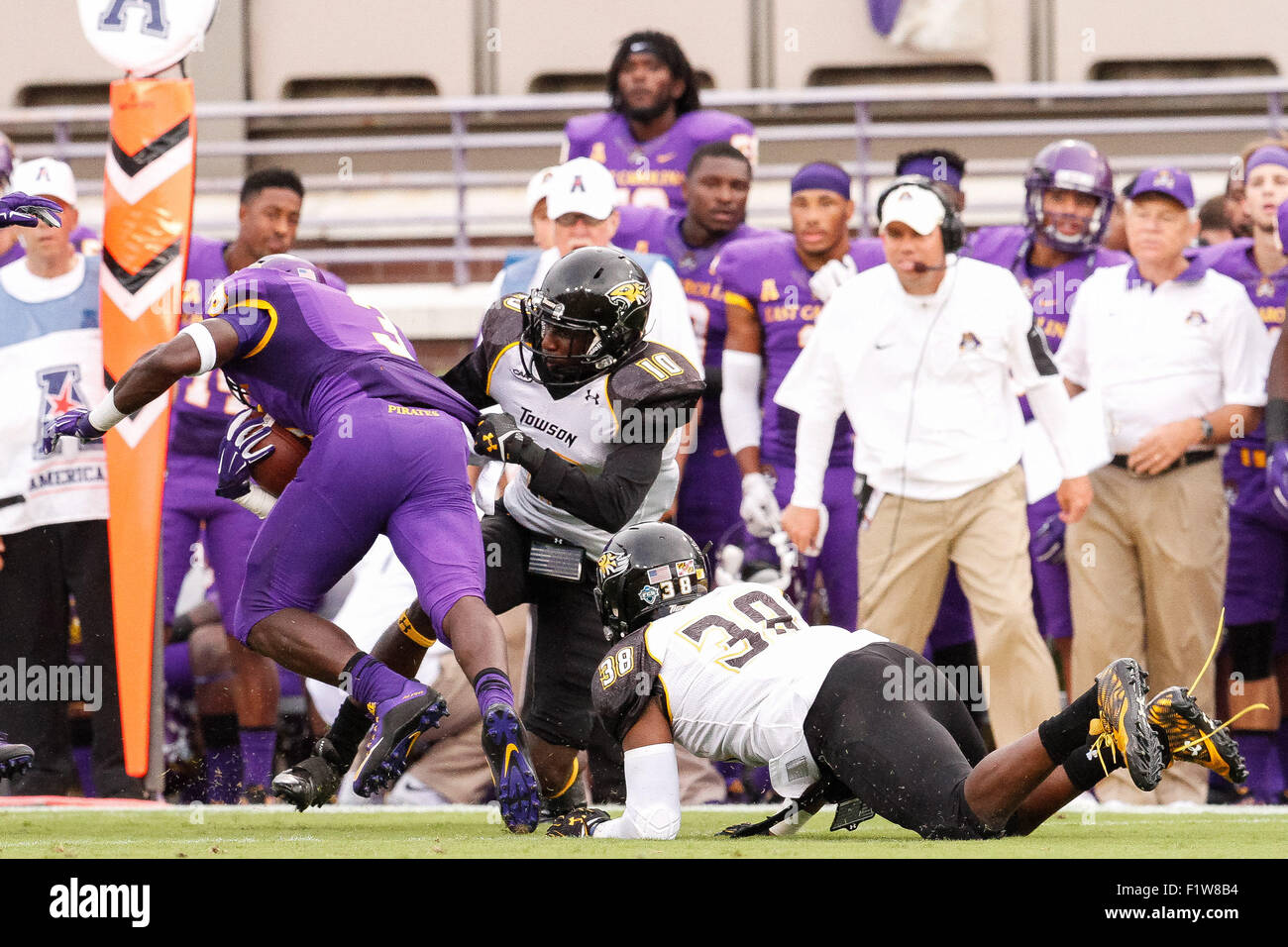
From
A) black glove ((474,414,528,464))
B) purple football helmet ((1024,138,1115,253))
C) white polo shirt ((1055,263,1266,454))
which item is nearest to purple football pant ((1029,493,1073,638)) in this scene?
white polo shirt ((1055,263,1266,454))

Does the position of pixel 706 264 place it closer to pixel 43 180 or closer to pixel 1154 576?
pixel 1154 576

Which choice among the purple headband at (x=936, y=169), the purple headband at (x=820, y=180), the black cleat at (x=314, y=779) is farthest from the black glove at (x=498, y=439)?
the purple headband at (x=936, y=169)

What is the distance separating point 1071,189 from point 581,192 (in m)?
1.85

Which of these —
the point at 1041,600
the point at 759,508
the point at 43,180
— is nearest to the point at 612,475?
the point at 759,508

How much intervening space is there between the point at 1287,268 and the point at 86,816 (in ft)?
15.4

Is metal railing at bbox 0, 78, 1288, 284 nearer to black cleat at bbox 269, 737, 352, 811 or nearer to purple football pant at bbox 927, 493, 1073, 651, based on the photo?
purple football pant at bbox 927, 493, 1073, 651

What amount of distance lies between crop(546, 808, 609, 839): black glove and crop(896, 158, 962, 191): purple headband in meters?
3.54

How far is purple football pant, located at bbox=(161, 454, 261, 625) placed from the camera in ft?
24.4

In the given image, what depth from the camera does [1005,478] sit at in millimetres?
7109

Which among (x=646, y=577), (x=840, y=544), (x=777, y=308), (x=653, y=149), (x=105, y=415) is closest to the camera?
(x=646, y=577)

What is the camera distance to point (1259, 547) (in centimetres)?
747

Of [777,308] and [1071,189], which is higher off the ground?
[1071,189]
